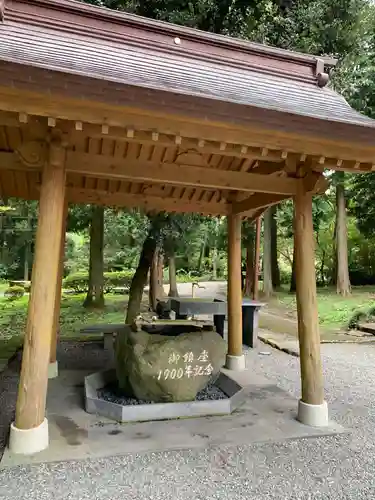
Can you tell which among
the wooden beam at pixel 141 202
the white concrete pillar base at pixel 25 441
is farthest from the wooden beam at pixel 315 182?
the white concrete pillar base at pixel 25 441

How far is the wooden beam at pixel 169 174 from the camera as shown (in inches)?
142

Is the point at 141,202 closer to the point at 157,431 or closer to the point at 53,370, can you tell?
the point at 53,370

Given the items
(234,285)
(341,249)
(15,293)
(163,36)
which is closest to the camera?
(163,36)

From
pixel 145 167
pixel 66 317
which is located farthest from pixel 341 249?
pixel 145 167

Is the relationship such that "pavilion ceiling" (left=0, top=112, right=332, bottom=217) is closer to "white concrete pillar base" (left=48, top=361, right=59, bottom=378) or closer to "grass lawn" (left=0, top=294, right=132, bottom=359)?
"white concrete pillar base" (left=48, top=361, right=59, bottom=378)

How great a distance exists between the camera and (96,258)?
40.0 ft

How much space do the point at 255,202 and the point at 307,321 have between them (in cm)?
187

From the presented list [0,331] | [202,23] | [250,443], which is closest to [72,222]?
[0,331]

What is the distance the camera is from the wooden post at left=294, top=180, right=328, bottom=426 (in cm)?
383

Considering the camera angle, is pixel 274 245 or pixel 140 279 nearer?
pixel 140 279

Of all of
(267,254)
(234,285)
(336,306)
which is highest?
(267,254)

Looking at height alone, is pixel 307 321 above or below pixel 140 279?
below

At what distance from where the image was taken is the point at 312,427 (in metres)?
3.75

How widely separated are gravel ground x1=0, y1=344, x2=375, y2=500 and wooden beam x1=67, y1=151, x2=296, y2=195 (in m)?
2.44
